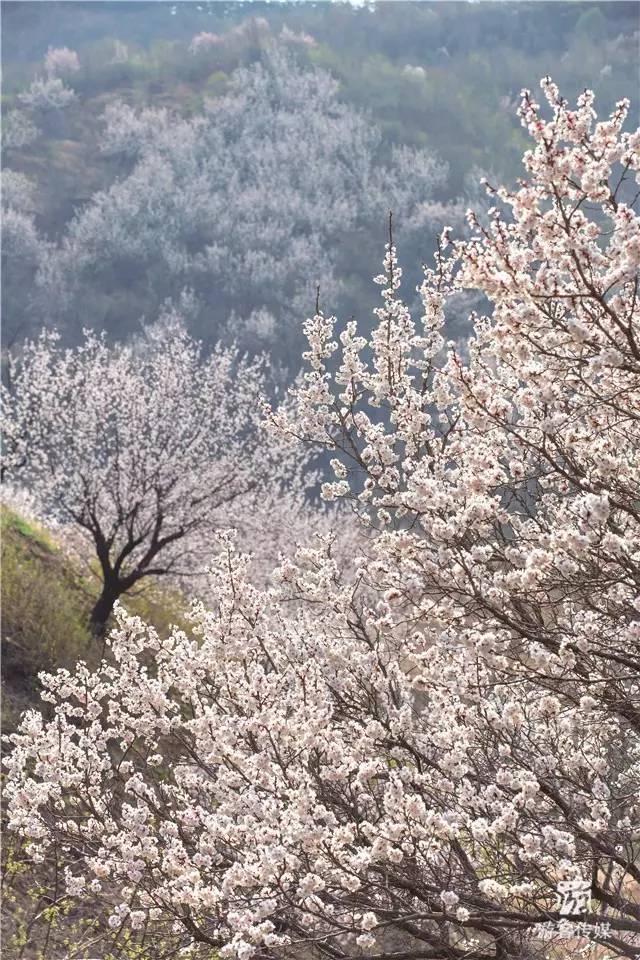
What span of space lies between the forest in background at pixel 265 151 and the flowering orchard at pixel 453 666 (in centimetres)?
4769

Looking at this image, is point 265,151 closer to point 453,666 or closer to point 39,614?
point 39,614

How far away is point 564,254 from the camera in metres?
3.51

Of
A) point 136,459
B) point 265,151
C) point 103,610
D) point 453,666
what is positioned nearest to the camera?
point 453,666

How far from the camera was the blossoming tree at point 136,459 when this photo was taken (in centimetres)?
1327

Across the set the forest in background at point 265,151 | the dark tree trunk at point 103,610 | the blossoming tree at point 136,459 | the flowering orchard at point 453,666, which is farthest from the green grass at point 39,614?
the forest in background at point 265,151

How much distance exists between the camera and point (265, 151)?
205 ft

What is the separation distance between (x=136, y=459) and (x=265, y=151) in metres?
53.6

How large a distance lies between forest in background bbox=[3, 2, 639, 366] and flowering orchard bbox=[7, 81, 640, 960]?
4769 centimetres

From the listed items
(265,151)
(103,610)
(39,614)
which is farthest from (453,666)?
(265,151)

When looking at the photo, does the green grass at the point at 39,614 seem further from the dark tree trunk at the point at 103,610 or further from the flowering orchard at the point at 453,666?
the flowering orchard at the point at 453,666

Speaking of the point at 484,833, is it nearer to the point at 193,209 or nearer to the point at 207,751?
the point at 207,751

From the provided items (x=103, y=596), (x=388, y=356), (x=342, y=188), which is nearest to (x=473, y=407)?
(x=388, y=356)

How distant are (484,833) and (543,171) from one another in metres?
2.46

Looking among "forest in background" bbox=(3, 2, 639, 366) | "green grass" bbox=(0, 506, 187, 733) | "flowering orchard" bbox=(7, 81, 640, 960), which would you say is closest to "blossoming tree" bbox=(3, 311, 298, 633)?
"green grass" bbox=(0, 506, 187, 733)
